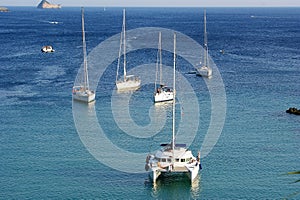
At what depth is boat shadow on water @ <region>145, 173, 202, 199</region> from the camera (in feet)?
139

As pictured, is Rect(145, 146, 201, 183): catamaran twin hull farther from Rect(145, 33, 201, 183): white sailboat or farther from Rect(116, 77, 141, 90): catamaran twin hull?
Rect(116, 77, 141, 90): catamaran twin hull

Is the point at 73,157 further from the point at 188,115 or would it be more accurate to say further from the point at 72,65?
the point at 72,65

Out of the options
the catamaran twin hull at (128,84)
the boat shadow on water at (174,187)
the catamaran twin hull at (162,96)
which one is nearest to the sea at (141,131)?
the boat shadow on water at (174,187)

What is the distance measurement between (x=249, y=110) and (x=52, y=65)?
4976 cm

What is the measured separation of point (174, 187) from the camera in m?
43.5

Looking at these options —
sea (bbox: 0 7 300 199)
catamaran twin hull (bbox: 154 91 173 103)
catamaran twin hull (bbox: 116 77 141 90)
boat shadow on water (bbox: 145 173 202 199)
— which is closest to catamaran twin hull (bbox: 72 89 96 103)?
sea (bbox: 0 7 300 199)

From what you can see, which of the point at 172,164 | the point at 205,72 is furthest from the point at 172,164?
the point at 205,72

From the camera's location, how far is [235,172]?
46.8m

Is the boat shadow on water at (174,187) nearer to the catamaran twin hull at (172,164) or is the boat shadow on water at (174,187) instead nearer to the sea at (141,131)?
the sea at (141,131)

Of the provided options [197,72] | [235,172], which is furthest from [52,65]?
[235,172]

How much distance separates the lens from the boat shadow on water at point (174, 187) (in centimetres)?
4231

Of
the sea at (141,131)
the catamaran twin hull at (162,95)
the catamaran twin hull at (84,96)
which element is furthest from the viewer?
the catamaran twin hull at (162,95)

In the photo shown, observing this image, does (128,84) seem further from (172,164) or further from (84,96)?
(172,164)

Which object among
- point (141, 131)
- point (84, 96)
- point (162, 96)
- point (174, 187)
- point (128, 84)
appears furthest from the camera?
point (128, 84)
